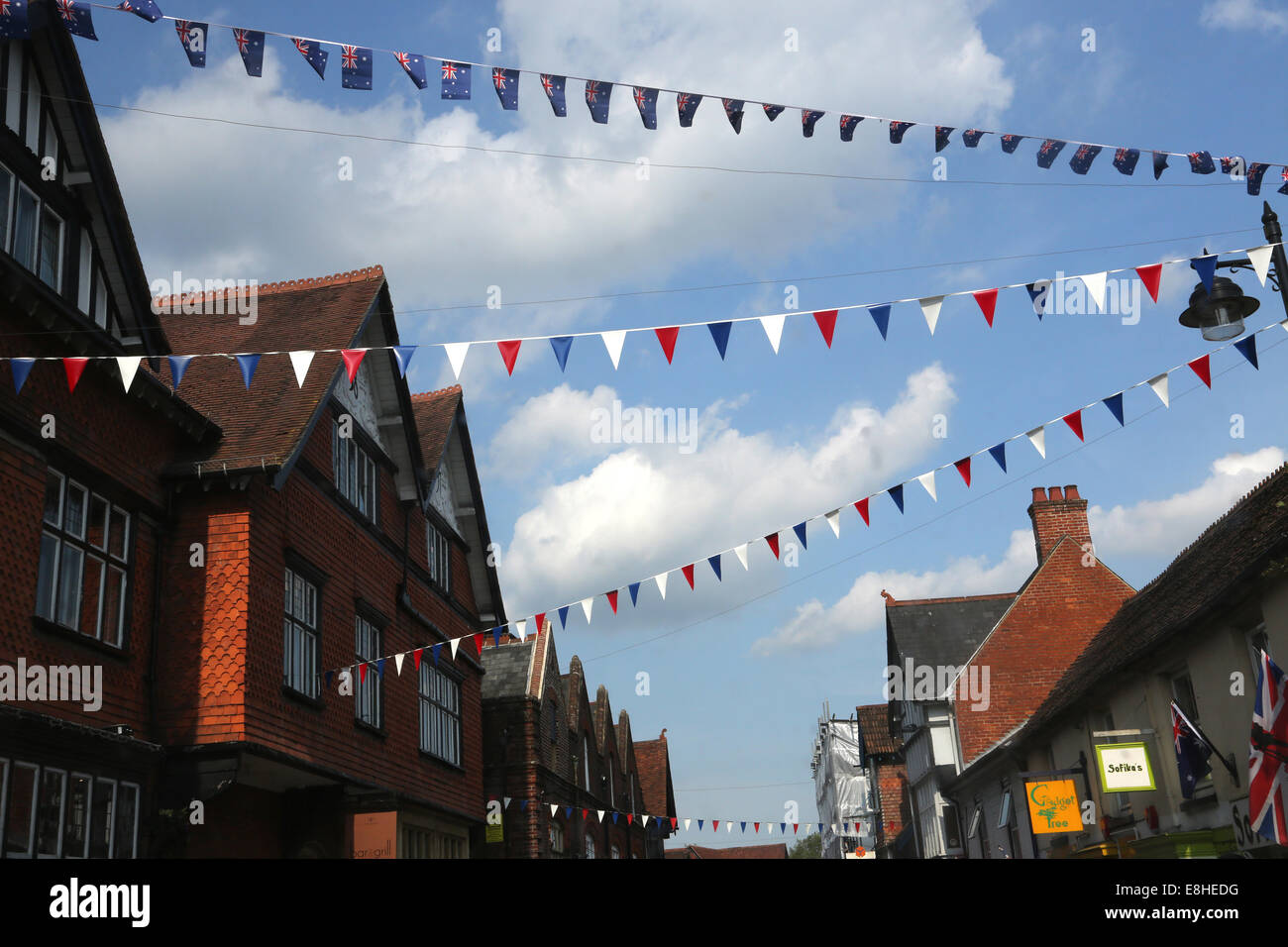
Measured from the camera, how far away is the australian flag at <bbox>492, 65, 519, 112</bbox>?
8.93 m

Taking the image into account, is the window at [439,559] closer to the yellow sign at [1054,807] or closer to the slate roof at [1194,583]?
the yellow sign at [1054,807]

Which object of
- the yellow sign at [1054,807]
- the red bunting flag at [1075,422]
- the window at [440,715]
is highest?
the red bunting flag at [1075,422]

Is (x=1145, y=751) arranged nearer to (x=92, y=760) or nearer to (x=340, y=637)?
(x=340, y=637)

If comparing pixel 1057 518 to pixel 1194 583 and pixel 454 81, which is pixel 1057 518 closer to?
pixel 1194 583

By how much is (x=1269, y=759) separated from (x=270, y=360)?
550 inches

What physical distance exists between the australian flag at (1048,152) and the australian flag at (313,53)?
20.3 ft

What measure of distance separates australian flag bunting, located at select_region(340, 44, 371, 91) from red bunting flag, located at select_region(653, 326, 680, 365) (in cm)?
298

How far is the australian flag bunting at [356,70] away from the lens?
27.9ft

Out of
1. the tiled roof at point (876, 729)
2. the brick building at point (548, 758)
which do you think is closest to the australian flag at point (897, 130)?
the brick building at point (548, 758)

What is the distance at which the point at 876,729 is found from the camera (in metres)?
48.0
